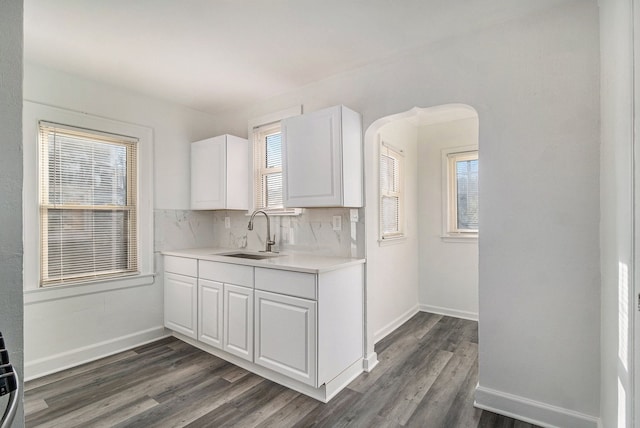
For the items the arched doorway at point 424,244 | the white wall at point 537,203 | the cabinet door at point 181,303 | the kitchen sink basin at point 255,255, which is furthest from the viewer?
the arched doorway at point 424,244

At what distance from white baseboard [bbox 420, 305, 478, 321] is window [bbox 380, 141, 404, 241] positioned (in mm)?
1143

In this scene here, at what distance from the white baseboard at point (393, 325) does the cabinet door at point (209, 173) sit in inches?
84.5

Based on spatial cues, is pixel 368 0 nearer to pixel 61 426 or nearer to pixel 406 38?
pixel 406 38

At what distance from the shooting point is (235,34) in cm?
221

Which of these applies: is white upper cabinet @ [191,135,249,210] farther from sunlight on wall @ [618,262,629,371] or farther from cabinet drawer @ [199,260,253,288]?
sunlight on wall @ [618,262,629,371]

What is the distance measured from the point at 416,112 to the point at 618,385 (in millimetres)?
2002

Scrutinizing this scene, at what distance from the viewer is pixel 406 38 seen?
229cm

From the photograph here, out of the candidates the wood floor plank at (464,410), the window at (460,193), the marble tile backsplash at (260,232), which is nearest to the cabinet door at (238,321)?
the marble tile backsplash at (260,232)

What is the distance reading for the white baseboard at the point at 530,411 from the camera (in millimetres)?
1858

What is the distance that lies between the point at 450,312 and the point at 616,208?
2900mm

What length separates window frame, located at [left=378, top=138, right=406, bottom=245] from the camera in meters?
3.40

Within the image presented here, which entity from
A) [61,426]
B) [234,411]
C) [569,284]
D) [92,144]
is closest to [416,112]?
[569,284]

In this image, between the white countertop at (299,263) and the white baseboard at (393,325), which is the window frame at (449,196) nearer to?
the white baseboard at (393,325)

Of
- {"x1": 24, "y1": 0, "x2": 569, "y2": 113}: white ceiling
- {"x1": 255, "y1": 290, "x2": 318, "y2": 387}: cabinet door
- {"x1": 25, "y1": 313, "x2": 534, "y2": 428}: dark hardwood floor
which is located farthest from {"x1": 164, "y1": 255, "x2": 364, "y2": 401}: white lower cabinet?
{"x1": 24, "y1": 0, "x2": 569, "y2": 113}: white ceiling
